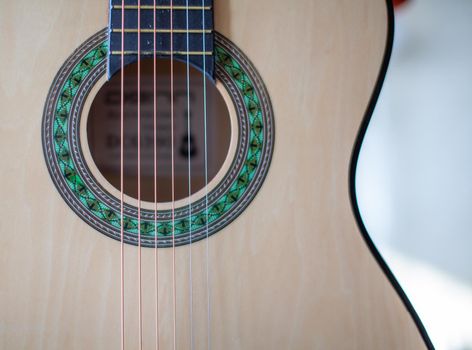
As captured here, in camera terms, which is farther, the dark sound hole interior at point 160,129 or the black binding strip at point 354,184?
the dark sound hole interior at point 160,129

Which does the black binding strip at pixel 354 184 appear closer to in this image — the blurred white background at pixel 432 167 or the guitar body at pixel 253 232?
the guitar body at pixel 253 232

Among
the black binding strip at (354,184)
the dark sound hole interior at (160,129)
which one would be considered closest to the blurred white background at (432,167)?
the black binding strip at (354,184)

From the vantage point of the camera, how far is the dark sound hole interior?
3.07 feet

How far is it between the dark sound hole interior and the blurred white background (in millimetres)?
342

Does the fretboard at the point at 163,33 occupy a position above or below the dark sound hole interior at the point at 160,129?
above

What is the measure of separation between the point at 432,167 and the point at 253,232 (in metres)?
0.47

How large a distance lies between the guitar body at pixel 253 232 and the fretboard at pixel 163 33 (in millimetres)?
29

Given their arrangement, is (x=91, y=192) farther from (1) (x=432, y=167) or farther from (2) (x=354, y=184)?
(1) (x=432, y=167)

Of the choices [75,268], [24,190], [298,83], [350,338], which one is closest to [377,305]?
[350,338]

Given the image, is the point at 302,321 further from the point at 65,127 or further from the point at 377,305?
the point at 65,127

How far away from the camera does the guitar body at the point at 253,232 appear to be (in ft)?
2.56

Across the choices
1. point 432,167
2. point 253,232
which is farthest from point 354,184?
point 432,167

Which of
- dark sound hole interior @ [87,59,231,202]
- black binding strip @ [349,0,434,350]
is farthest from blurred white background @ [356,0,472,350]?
dark sound hole interior @ [87,59,231,202]

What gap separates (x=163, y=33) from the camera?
79 centimetres
